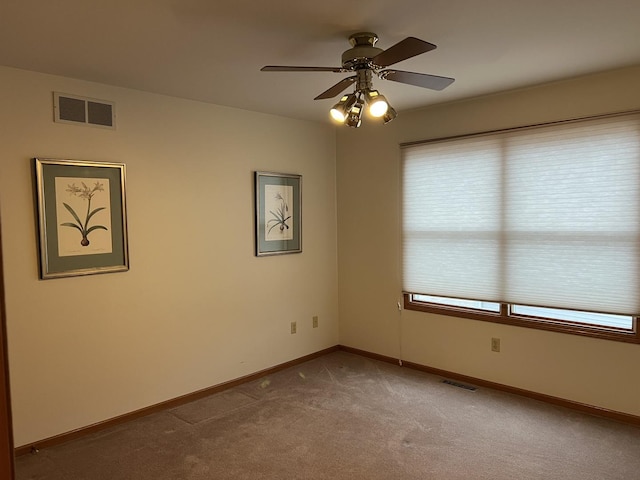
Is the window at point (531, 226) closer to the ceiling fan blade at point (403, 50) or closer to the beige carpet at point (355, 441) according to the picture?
the beige carpet at point (355, 441)

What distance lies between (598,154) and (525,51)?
3.45 ft

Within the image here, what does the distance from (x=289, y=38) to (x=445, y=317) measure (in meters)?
2.78

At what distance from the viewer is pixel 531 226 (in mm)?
3486

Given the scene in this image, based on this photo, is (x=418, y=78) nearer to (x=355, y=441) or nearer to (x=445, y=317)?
(x=355, y=441)

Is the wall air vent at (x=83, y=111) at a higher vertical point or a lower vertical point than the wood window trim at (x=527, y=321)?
higher

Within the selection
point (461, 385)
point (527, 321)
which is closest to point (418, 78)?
point (527, 321)

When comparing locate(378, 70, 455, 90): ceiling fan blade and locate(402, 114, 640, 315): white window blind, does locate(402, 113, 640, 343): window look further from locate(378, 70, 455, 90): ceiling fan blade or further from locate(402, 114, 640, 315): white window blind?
locate(378, 70, 455, 90): ceiling fan blade

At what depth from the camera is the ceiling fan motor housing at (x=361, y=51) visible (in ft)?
7.66

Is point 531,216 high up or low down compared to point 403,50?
down

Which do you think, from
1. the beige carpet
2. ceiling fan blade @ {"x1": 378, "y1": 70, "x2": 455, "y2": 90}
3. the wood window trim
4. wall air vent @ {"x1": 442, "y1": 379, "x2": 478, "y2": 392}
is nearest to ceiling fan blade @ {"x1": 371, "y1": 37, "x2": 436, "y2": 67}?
ceiling fan blade @ {"x1": 378, "y1": 70, "x2": 455, "y2": 90}

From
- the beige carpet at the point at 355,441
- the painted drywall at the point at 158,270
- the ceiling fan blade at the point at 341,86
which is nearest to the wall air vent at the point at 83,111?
the painted drywall at the point at 158,270

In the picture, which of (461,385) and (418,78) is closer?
(418,78)

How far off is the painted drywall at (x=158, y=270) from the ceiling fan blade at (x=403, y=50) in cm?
198

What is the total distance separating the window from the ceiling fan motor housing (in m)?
1.73
